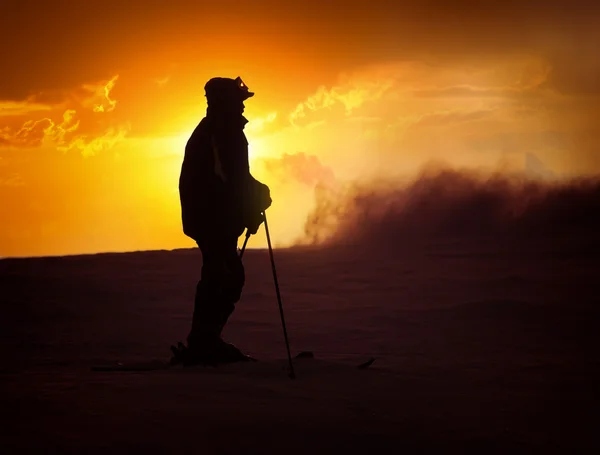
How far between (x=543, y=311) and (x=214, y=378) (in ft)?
31.1

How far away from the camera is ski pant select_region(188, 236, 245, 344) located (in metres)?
9.00

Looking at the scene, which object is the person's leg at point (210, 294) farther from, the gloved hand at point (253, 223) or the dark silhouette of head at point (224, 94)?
the dark silhouette of head at point (224, 94)

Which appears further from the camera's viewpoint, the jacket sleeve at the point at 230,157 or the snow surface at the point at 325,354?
the jacket sleeve at the point at 230,157

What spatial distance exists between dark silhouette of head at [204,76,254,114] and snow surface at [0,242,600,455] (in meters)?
2.92

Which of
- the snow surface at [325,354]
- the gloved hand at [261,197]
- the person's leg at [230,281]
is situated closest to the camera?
the snow surface at [325,354]

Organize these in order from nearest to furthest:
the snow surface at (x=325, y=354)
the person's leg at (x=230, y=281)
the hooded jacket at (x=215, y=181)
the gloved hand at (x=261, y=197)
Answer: the snow surface at (x=325, y=354) < the hooded jacket at (x=215, y=181) < the person's leg at (x=230, y=281) < the gloved hand at (x=261, y=197)

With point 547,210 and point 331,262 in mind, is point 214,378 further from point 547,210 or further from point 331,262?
point 547,210

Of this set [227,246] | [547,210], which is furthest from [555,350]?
[547,210]

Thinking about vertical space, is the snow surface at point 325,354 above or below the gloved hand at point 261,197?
below

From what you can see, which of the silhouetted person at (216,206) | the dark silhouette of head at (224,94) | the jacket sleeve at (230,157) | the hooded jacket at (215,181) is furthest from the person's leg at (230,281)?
the dark silhouette of head at (224,94)

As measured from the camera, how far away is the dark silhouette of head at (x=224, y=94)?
9.01 metres

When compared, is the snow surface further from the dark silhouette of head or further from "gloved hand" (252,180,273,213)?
the dark silhouette of head

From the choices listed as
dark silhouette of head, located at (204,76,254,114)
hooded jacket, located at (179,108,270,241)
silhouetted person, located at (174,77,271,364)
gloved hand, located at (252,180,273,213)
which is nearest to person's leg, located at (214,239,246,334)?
silhouetted person, located at (174,77,271,364)

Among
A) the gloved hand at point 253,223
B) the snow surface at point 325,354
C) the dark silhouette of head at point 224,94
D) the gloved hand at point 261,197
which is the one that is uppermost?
the dark silhouette of head at point 224,94
